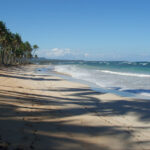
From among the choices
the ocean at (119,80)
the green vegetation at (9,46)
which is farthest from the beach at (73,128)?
the green vegetation at (9,46)

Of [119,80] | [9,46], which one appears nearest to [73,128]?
[119,80]

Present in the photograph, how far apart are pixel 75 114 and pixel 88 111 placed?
0.76 m

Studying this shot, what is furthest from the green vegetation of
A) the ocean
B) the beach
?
the beach

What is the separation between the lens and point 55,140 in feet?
13.6

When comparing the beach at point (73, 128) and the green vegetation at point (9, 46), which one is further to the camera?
the green vegetation at point (9, 46)

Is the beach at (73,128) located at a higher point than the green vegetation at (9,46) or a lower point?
lower

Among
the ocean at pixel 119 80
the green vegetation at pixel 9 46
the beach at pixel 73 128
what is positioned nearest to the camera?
the beach at pixel 73 128

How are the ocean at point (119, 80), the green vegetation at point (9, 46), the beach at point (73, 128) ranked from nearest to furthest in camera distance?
1. the beach at point (73, 128)
2. the ocean at point (119, 80)
3. the green vegetation at point (9, 46)

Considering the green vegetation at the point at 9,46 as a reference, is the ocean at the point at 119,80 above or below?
below

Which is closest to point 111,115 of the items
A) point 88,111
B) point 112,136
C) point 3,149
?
point 88,111

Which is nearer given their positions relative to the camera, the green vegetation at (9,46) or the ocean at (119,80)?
the ocean at (119,80)

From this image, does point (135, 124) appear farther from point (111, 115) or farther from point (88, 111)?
point (88, 111)

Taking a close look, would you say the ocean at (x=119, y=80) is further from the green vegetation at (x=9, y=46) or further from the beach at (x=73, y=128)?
the green vegetation at (x=9, y=46)

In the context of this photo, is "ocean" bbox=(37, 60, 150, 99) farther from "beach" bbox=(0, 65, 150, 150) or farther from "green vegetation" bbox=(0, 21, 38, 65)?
"green vegetation" bbox=(0, 21, 38, 65)
